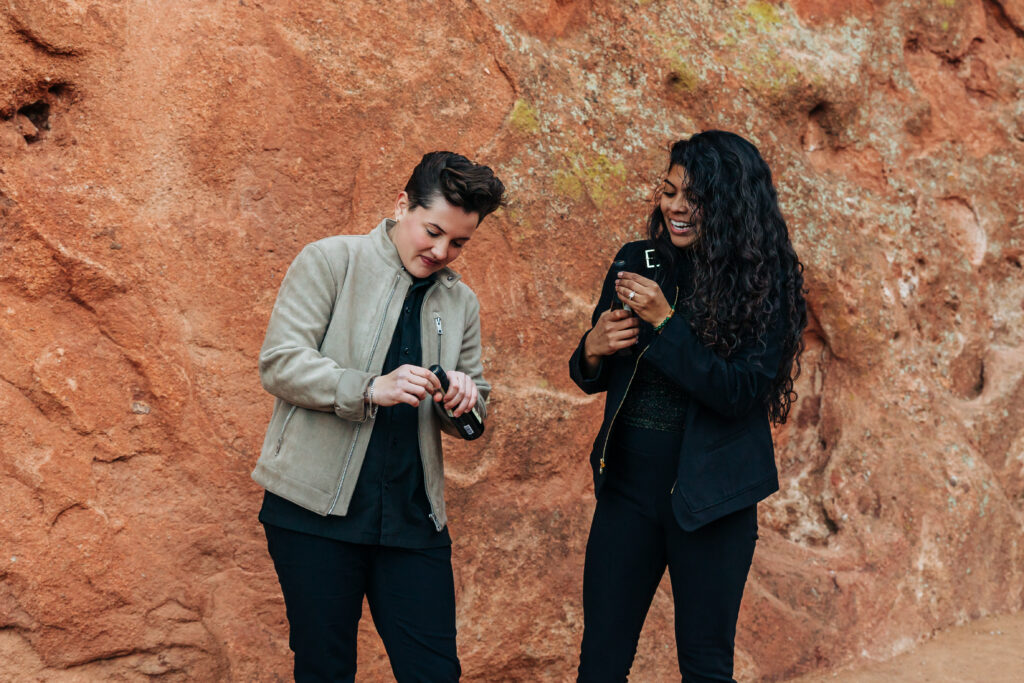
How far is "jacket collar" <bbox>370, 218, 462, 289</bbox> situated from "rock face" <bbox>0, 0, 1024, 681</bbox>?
1.17 meters

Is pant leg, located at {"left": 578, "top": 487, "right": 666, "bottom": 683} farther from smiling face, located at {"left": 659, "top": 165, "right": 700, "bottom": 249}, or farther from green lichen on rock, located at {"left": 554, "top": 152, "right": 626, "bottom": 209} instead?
green lichen on rock, located at {"left": 554, "top": 152, "right": 626, "bottom": 209}

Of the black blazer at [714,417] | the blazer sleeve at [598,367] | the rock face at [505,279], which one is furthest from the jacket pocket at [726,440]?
the rock face at [505,279]

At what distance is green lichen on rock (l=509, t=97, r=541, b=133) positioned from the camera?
4355 mm

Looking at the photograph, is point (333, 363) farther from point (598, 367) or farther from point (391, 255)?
point (598, 367)

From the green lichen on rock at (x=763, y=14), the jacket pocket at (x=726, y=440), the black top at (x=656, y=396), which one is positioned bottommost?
the jacket pocket at (x=726, y=440)

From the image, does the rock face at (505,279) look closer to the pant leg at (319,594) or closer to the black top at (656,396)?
the pant leg at (319,594)

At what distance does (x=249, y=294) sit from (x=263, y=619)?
49.2 inches

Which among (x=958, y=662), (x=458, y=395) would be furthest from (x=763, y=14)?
(x=458, y=395)

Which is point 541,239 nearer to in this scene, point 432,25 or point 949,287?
point 432,25

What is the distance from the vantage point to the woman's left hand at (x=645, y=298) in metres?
2.84

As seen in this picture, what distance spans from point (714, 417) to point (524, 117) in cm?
197

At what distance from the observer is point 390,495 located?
8.83 feet

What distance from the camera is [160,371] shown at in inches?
146

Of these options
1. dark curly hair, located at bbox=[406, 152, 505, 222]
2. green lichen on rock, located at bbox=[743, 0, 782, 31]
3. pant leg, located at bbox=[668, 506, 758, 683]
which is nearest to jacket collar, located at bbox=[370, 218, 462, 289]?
dark curly hair, located at bbox=[406, 152, 505, 222]
